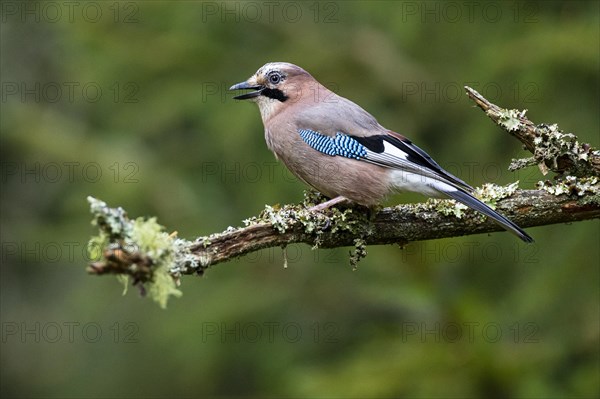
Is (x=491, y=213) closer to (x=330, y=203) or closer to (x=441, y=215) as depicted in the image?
(x=441, y=215)

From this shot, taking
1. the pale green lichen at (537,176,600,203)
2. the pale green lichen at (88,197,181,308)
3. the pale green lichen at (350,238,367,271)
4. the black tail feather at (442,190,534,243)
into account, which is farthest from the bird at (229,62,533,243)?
the pale green lichen at (88,197,181,308)

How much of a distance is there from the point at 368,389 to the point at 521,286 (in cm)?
174

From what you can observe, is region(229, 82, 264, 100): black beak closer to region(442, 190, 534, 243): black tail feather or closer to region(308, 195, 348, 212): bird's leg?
region(308, 195, 348, 212): bird's leg

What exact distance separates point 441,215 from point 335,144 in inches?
56.3

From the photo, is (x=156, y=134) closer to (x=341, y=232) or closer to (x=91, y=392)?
(x=91, y=392)

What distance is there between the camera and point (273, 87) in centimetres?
805

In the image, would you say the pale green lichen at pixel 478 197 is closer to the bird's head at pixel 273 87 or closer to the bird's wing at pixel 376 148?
the bird's wing at pixel 376 148

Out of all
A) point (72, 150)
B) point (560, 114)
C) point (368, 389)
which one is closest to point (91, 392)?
point (72, 150)

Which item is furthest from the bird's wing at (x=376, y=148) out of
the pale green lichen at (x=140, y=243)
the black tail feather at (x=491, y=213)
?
the pale green lichen at (x=140, y=243)

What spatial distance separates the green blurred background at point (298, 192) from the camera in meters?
7.51

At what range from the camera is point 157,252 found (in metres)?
5.05

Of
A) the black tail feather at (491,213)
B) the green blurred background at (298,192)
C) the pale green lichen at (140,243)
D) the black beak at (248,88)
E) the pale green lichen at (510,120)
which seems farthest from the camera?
the black beak at (248,88)

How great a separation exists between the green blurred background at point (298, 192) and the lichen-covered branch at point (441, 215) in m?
1.27

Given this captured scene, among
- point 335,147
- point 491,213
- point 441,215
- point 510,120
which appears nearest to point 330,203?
point 335,147
